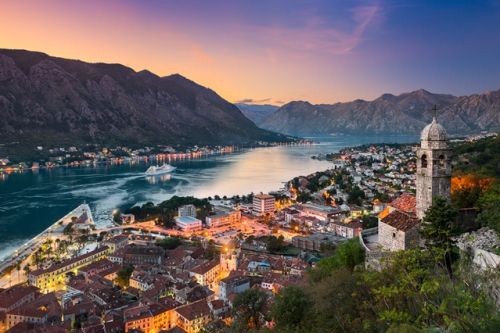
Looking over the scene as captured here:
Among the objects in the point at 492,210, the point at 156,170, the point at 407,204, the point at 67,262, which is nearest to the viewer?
the point at 492,210

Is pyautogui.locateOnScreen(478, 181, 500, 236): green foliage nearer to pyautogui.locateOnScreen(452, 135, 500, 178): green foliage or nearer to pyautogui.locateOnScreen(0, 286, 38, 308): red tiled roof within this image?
pyautogui.locateOnScreen(452, 135, 500, 178): green foliage

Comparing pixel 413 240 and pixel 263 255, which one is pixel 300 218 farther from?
pixel 413 240

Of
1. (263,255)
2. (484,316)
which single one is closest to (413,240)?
(484,316)

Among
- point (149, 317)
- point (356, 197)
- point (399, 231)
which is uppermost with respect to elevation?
point (399, 231)

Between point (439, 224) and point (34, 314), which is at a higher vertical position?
point (439, 224)

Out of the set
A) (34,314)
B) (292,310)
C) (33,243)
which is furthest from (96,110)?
(292,310)

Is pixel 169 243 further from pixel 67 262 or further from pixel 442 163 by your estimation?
pixel 442 163

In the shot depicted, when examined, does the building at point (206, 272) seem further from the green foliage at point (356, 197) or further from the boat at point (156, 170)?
the boat at point (156, 170)
